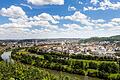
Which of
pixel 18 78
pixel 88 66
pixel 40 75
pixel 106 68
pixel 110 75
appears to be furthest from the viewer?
pixel 88 66

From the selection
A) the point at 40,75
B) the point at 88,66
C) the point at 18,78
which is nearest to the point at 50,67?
the point at 88,66

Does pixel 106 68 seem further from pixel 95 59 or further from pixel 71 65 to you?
pixel 95 59

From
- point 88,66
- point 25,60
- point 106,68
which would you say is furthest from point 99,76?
point 25,60

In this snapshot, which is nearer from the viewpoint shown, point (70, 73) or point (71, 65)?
point (70, 73)

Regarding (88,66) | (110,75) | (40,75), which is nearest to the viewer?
(40,75)

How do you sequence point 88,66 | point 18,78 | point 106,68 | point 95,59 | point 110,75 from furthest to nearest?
1. point 95,59
2. point 88,66
3. point 106,68
4. point 110,75
5. point 18,78

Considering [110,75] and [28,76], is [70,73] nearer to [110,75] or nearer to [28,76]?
[110,75]

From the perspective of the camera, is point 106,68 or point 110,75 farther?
point 106,68

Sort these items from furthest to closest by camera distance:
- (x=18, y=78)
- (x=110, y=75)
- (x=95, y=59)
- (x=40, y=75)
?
(x=95, y=59)
(x=110, y=75)
(x=40, y=75)
(x=18, y=78)
